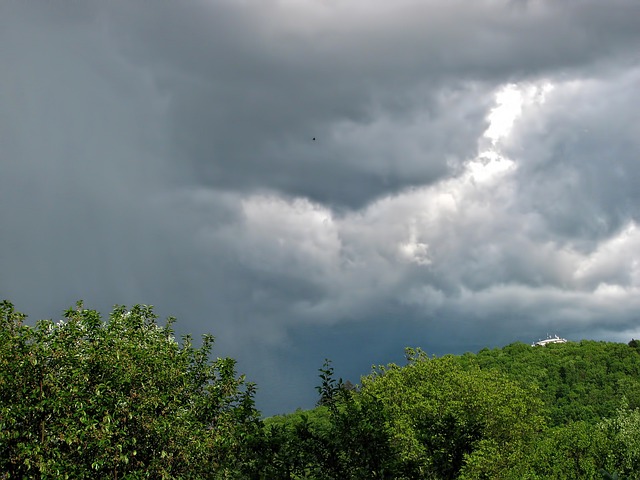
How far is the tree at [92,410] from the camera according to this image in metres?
26.1

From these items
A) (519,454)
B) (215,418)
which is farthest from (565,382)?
(215,418)

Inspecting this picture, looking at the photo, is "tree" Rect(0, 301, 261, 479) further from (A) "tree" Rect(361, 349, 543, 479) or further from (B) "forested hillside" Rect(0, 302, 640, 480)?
(A) "tree" Rect(361, 349, 543, 479)

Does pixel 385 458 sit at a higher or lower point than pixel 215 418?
lower

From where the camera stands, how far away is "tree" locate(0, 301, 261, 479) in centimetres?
2612

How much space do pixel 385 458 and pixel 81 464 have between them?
17.5 metres

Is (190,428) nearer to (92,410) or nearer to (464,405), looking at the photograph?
(92,410)

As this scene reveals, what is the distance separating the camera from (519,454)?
188ft

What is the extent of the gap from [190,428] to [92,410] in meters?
6.85

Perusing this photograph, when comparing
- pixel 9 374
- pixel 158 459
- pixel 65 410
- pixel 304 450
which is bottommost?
pixel 304 450

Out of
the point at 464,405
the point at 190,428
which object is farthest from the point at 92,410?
the point at 464,405

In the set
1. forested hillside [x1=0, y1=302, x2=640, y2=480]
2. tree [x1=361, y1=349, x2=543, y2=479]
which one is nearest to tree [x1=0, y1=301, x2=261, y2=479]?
forested hillside [x1=0, y1=302, x2=640, y2=480]

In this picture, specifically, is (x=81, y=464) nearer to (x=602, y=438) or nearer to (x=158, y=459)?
(x=158, y=459)

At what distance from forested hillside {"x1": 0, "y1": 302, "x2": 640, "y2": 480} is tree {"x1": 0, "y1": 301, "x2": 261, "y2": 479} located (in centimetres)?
7

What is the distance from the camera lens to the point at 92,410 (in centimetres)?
2781
